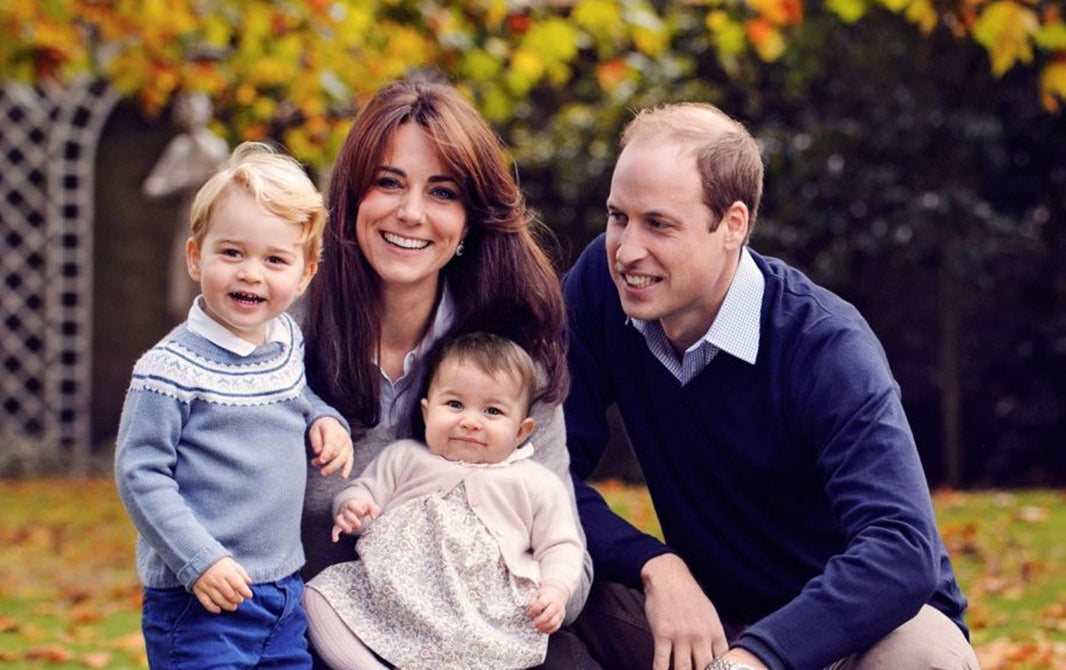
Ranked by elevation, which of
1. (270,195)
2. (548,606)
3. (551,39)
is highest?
(551,39)

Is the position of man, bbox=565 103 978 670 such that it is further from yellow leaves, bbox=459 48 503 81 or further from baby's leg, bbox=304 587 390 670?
yellow leaves, bbox=459 48 503 81

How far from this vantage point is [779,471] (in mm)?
3084

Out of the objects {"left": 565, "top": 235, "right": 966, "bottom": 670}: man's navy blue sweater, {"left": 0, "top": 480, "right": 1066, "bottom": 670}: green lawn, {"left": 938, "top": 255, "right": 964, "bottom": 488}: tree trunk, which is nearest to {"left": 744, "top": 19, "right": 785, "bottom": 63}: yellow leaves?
{"left": 0, "top": 480, "right": 1066, "bottom": 670}: green lawn

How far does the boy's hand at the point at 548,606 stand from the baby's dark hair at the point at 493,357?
39cm

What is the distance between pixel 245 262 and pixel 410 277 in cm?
47

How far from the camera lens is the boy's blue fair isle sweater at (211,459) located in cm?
265

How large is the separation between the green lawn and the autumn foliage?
1.96m

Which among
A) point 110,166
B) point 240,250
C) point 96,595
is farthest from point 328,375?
point 110,166

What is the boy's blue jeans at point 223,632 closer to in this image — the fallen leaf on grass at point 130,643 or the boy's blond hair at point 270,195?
the boy's blond hair at point 270,195

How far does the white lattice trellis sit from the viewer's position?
1083 cm

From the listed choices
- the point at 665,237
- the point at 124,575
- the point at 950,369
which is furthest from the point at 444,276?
the point at 950,369

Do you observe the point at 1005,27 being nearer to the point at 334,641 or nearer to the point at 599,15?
the point at 599,15

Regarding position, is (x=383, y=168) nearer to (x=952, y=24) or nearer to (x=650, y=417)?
(x=650, y=417)

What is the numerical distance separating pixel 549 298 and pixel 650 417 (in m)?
0.35
